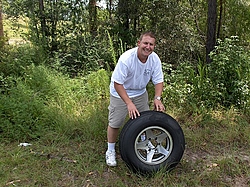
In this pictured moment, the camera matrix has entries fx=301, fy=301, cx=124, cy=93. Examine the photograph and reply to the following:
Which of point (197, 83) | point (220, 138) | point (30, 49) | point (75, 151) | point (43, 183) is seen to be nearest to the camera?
point (43, 183)

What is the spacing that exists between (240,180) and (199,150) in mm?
723

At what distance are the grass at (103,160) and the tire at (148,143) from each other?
0.38 ft

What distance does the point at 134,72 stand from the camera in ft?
10.1

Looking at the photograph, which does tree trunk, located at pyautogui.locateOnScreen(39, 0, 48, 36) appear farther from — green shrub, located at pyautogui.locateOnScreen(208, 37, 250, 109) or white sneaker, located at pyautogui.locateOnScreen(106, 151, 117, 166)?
white sneaker, located at pyautogui.locateOnScreen(106, 151, 117, 166)

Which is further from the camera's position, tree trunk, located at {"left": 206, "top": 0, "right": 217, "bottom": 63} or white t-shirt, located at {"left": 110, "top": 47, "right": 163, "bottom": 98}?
tree trunk, located at {"left": 206, "top": 0, "right": 217, "bottom": 63}

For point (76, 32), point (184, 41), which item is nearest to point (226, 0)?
point (184, 41)

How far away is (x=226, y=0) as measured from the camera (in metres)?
8.20

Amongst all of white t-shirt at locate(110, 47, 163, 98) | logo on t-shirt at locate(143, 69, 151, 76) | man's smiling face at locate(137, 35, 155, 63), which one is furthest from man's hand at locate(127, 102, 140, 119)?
man's smiling face at locate(137, 35, 155, 63)

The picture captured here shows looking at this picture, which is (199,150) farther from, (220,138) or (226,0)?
(226,0)

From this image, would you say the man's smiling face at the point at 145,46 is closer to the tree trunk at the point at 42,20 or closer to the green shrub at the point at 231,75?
the green shrub at the point at 231,75

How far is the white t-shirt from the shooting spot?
2.99 metres

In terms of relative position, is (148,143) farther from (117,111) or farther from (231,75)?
(231,75)

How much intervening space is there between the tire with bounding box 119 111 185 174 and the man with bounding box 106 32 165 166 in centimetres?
12

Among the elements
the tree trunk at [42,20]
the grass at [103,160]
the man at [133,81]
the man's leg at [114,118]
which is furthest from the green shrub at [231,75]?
the tree trunk at [42,20]
